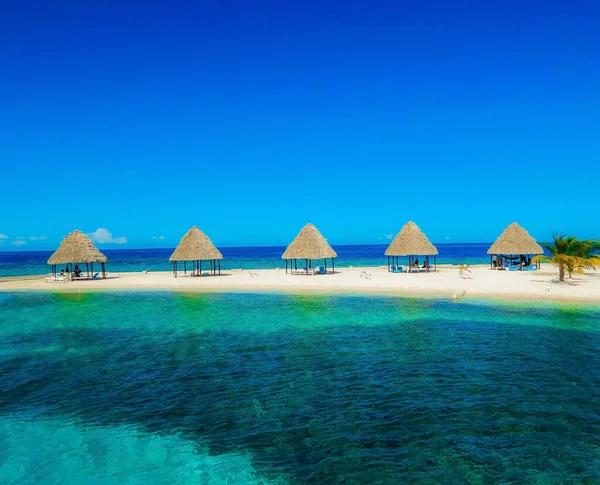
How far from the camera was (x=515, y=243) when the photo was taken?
101ft

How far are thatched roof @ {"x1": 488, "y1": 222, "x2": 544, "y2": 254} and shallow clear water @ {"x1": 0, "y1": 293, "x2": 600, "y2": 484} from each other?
16863 millimetres

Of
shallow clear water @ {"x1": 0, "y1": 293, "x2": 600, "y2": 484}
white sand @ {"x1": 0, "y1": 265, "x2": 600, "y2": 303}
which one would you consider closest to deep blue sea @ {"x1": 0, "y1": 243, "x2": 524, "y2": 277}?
white sand @ {"x1": 0, "y1": 265, "x2": 600, "y2": 303}

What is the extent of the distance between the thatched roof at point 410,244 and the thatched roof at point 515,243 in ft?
16.8

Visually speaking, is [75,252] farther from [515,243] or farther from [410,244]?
[515,243]

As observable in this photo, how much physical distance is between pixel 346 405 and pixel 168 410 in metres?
2.99

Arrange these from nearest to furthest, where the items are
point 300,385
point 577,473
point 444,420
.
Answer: point 577,473 < point 444,420 < point 300,385

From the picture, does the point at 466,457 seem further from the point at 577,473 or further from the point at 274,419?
the point at 274,419

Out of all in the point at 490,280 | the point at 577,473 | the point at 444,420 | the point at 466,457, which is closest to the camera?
the point at 577,473

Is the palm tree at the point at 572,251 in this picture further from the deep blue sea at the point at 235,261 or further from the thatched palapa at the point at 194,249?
the deep blue sea at the point at 235,261

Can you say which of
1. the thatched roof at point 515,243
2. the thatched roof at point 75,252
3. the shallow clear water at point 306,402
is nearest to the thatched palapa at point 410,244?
the thatched roof at point 515,243

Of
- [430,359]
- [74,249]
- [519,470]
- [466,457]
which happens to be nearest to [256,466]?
[466,457]

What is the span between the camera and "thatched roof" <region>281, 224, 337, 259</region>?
28719 mm

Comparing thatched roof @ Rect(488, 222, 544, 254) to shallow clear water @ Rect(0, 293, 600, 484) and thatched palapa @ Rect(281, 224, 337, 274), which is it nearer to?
thatched palapa @ Rect(281, 224, 337, 274)

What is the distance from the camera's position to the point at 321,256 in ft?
94.5
